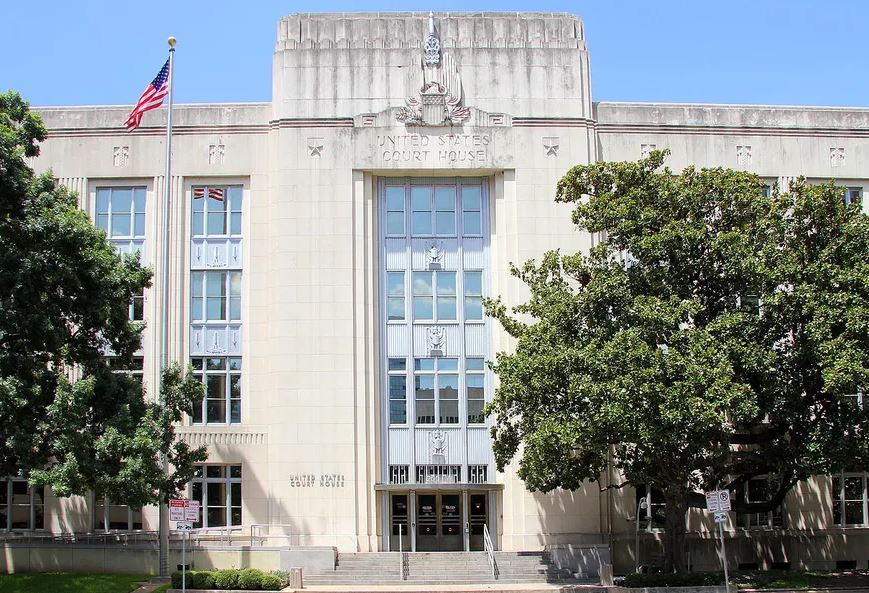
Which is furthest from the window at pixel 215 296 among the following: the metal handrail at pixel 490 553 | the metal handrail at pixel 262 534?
the metal handrail at pixel 490 553

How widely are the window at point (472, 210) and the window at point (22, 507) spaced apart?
18.3 m

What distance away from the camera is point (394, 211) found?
39969 mm

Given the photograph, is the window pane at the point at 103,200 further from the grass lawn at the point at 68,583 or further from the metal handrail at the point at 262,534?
the grass lawn at the point at 68,583

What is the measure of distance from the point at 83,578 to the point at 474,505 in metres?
13.8

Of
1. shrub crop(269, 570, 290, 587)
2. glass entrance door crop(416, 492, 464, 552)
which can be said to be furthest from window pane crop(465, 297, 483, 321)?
shrub crop(269, 570, 290, 587)

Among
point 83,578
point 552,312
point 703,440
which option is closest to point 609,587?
point 703,440

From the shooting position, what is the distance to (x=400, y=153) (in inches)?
1544

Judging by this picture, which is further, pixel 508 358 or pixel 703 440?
pixel 508 358

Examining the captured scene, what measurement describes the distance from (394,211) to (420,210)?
38.4 inches

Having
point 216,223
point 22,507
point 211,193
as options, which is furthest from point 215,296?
point 22,507

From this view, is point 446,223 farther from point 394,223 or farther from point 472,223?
point 394,223

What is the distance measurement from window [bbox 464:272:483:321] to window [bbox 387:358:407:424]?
9.87 ft

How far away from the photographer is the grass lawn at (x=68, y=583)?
31.4 m

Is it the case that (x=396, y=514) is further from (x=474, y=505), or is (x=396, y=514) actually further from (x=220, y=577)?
(x=220, y=577)
